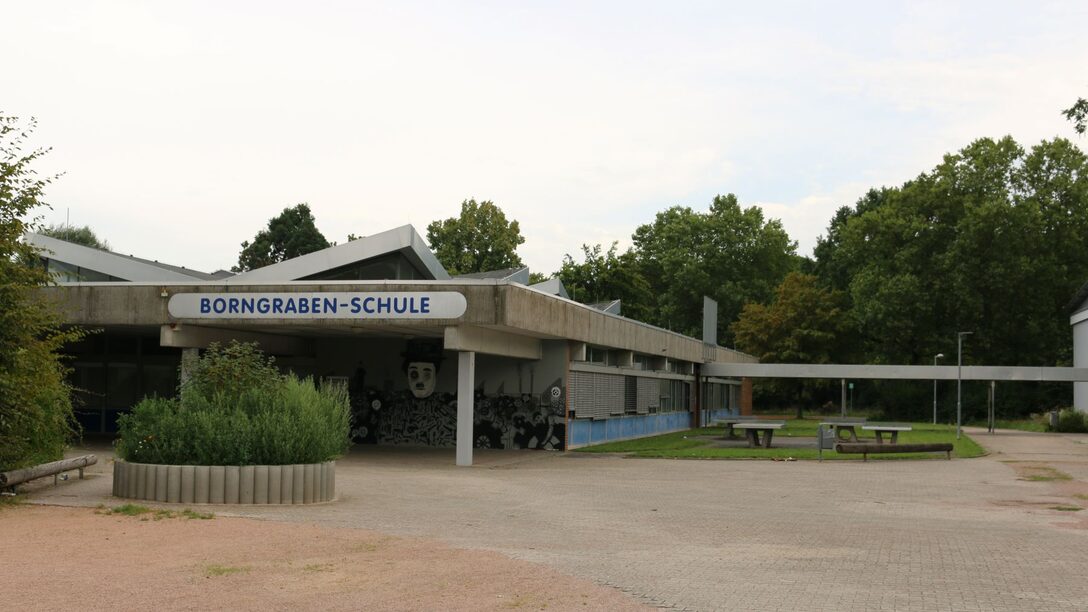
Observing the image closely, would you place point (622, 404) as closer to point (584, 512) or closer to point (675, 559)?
point (584, 512)

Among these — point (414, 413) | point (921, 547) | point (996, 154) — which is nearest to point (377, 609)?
Answer: point (921, 547)

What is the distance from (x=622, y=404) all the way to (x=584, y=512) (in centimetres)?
2064

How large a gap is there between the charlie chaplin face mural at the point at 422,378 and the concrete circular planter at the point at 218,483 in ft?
49.4

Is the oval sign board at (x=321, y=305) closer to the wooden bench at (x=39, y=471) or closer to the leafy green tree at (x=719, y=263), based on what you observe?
the wooden bench at (x=39, y=471)

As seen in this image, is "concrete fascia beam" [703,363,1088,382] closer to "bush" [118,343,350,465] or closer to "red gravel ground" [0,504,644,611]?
"bush" [118,343,350,465]

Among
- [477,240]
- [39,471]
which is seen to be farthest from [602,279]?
[39,471]

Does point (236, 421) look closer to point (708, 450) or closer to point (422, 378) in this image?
point (422, 378)

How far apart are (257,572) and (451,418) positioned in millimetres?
20764

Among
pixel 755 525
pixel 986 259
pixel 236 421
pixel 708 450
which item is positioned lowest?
pixel 708 450

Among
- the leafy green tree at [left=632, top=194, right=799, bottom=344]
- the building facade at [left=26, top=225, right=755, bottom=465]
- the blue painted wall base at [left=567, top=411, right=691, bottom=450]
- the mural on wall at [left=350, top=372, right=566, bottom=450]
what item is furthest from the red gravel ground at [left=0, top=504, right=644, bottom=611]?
the leafy green tree at [left=632, top=194, right=799, bottom=344]

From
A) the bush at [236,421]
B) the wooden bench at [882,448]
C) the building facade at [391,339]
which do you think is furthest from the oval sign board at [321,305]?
the wooden bench at [882,448]

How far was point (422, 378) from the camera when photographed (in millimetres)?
Answer: 30203

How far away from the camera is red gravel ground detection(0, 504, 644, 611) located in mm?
8477

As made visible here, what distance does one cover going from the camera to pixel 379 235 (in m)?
30.4
